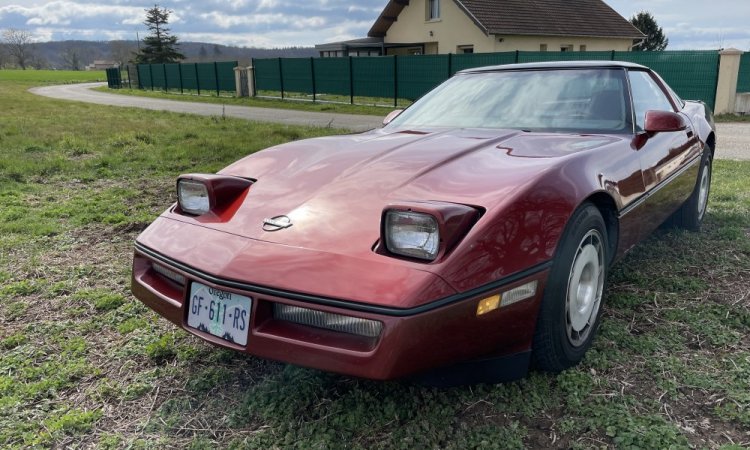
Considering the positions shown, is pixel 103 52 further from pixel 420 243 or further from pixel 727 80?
pixel 420 243

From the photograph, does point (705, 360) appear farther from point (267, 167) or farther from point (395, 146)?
point (267, 167)

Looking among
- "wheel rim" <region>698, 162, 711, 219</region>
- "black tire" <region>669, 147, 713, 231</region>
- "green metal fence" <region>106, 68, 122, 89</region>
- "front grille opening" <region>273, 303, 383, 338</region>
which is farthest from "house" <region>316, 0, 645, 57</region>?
"front grille opening" <region>273, 303, 383, 338</region>

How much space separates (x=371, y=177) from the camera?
242 cm

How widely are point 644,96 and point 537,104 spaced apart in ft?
2.86

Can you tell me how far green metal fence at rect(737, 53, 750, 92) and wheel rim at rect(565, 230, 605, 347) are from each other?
1465 centimetres

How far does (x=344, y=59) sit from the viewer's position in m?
20.7

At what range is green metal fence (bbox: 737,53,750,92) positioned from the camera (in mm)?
14211

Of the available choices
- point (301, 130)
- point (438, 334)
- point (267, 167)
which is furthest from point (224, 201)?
point (301, 130)

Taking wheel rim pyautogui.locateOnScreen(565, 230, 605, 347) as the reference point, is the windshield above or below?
above

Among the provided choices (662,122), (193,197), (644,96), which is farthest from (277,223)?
(644,96)

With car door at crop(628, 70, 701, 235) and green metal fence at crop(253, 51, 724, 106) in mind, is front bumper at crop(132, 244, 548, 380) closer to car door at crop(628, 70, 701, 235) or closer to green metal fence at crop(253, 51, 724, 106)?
car door at crop(628, 70, 701, 235)

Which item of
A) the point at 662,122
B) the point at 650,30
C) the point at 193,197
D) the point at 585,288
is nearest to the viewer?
the point at 585,288

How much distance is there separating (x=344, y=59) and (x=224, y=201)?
19.0m

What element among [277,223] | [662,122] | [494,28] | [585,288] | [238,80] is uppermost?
[494,28]
